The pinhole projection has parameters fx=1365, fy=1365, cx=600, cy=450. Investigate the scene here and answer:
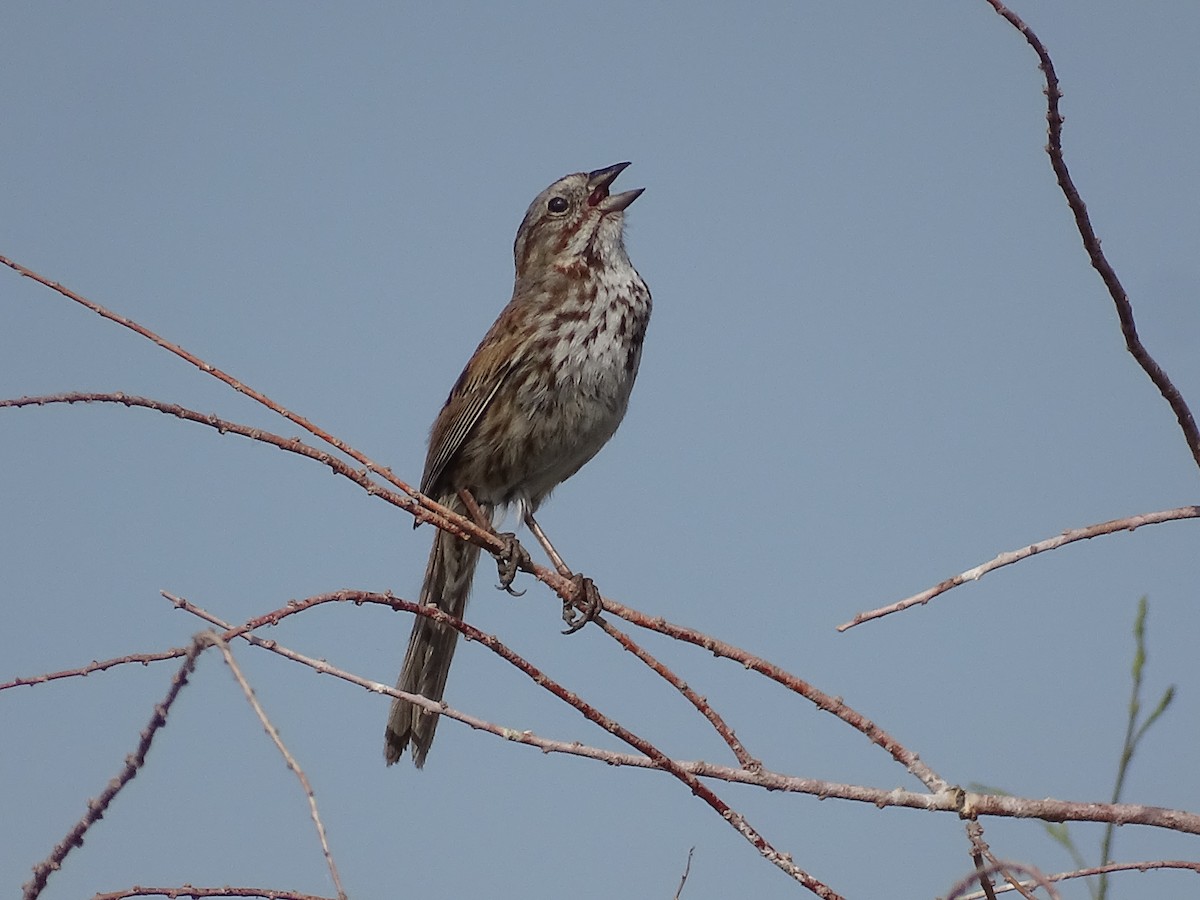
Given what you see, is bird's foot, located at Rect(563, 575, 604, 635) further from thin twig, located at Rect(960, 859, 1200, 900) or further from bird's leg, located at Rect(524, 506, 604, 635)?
thin twig, located at Rect(960, 859, 1200, 900)

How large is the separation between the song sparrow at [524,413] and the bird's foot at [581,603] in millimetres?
319

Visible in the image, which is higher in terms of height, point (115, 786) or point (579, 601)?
point (579, 601)

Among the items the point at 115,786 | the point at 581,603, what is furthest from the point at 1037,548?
the point at 581,603

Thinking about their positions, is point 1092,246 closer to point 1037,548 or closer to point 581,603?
point 1037,548

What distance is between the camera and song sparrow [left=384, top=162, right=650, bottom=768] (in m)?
5.23

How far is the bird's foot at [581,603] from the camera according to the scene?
4.81 meters

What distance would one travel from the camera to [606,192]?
6.20m

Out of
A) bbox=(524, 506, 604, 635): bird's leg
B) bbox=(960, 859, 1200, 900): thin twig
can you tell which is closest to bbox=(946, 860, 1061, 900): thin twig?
bbox=(960, 859, 1200, 900): thin twig

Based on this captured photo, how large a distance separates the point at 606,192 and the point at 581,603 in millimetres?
2211

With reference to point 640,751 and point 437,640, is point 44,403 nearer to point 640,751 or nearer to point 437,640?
point 640,751

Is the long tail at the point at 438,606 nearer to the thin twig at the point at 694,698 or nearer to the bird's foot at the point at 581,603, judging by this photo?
the bird's foot at the point at 581,603

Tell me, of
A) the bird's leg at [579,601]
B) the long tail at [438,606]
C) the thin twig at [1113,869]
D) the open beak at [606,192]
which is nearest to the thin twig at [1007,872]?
the thin twig at [1113,869]

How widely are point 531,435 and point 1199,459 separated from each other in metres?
3.26

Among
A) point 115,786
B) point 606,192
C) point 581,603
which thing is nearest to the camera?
point 115,786
